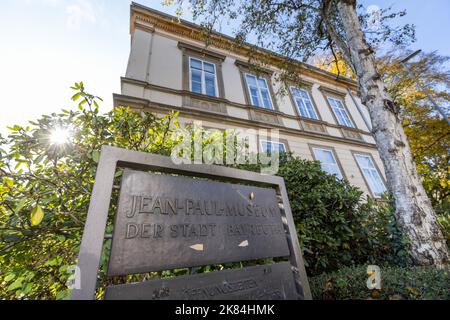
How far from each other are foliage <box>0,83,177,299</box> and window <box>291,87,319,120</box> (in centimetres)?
988

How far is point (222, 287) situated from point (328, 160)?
9563 mm

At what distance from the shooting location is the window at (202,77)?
767 cm

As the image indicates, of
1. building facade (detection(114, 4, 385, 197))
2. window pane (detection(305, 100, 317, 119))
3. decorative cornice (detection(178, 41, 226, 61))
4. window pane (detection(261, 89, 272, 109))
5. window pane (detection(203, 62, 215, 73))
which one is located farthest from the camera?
window pane (detection(305, 100, 317, 119))

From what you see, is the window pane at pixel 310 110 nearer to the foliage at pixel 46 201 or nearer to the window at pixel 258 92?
the window at pixel 258 92

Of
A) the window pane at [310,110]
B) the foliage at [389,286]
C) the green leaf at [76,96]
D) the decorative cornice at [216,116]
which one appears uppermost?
the window pane at [310,110]

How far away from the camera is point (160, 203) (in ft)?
4.02

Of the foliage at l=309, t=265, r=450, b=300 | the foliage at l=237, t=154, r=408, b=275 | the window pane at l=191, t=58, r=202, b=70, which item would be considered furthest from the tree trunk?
the window pane at l=191, t=58, r=202, b=70

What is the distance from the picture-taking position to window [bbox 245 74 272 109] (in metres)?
8.86

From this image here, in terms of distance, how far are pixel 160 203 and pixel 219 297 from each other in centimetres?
68

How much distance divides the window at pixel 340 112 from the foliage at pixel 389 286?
10579 millimetres

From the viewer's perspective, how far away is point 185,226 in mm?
1230

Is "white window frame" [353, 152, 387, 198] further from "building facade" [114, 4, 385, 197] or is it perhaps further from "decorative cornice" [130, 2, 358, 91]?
"decorative cornice" [130, 2, 358, 91]

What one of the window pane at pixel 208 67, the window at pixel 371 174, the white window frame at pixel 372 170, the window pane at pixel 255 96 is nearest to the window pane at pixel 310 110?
the white window frame at pixel 372 170
